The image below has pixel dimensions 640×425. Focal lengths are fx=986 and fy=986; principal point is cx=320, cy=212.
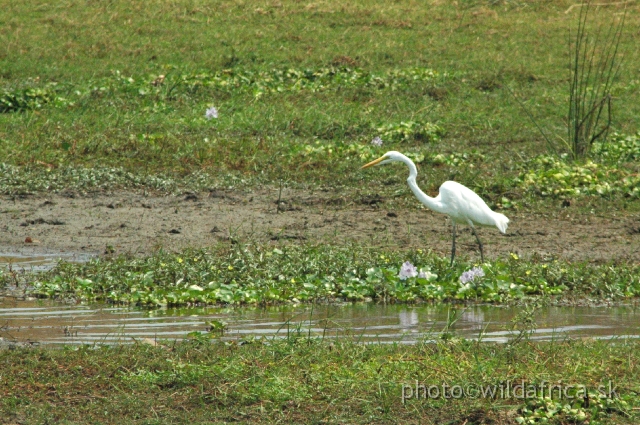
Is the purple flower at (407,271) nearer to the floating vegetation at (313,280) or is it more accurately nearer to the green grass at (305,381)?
the floating vegetation at (313,280)

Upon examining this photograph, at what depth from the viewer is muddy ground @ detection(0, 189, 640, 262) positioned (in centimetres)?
880

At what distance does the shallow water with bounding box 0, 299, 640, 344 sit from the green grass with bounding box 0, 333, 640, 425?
50cm

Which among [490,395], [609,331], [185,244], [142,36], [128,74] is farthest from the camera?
[142,36]

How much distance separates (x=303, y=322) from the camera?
6.52m

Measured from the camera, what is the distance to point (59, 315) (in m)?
6.59

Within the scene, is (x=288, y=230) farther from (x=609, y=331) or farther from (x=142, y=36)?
(x=142, y=36)

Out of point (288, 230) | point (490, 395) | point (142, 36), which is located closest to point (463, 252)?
point (288, 230)

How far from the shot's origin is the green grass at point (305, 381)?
4.47 m

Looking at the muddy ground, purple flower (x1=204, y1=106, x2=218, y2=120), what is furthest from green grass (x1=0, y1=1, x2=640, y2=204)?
the muddy ground

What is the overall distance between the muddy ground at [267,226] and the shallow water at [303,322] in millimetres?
1591

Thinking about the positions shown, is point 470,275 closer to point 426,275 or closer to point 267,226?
point 426,275

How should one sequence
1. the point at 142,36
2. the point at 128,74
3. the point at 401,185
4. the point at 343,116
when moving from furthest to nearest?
1. the point at 142,36
2. the point at 128,74
3. the point at 343,116
4. the point at 401,185

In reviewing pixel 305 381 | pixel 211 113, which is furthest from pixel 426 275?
pixel 211 113

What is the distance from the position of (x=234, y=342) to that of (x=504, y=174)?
245 inches
